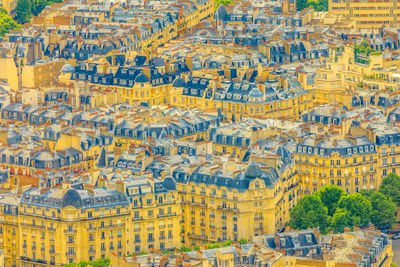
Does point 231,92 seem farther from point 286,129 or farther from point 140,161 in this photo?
point 140,161

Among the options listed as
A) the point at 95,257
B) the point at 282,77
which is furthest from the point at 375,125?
the point at 95,257

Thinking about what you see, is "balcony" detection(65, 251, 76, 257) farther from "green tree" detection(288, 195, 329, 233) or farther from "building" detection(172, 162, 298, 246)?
"green tree" detection(288, 195, 329, 233)

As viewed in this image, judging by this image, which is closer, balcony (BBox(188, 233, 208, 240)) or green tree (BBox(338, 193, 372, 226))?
balcony (BBox(188, 233, 208, 240))

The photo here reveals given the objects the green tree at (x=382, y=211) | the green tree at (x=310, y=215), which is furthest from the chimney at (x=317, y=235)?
the green tree at (x=382, y=211)

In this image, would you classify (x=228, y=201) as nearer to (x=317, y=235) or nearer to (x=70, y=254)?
(x=317, y=235)

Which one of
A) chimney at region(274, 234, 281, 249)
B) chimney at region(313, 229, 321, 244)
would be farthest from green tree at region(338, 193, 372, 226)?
chimney at region(274, 234, 281, 249)

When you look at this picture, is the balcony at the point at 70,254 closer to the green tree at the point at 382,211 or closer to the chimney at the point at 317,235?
the chimney at the point at 317,235

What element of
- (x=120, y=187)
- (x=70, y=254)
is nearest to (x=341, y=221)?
(x=120, y=187)
